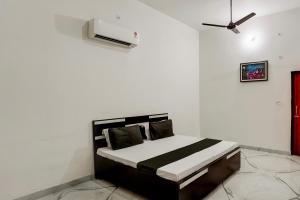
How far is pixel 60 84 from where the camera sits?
9.57ft

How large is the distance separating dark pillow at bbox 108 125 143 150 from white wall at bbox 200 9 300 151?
2805mm

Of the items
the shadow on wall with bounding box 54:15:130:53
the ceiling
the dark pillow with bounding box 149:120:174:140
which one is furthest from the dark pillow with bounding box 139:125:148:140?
A: the ceiling

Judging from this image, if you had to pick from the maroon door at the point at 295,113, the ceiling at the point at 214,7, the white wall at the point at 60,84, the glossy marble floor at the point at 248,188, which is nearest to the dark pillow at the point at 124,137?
the white wall at the point at 60,84

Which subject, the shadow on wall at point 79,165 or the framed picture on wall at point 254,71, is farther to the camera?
the framed picture on wall at point 254,71

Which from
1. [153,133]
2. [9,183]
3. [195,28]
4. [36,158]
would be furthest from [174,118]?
[9,183]

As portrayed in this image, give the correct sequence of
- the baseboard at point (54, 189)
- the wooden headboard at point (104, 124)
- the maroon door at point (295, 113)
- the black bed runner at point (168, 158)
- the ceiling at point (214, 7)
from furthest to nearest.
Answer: the maroon door at point (295, 113) → the ceiling at point (214, 7) → the wooden headboard at point (104, 124) → the baseboard at point (54, 189) → the black bed runner at point (168, 158)

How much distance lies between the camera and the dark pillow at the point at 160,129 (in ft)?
12.8

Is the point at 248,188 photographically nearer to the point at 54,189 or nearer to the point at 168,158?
the point at 168,158

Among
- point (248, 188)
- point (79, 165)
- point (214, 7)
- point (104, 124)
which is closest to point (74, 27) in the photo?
point (104, 124)

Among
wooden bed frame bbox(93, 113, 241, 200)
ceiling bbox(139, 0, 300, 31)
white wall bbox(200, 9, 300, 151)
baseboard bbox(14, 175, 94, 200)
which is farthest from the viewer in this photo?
white wall bbox(200, 9, 300, 151)

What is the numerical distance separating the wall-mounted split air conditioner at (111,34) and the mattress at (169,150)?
1753 millimetres

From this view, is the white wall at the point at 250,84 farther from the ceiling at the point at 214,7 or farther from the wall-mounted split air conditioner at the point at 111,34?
the wall-mounted split air conditioner at the point at 111,34

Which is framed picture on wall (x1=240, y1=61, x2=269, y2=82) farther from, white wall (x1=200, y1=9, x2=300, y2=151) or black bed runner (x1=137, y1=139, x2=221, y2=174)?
black bed runner (x1=137, y1=139, x2=221, y2=174)

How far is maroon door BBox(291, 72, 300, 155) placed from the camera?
4.30 metres
